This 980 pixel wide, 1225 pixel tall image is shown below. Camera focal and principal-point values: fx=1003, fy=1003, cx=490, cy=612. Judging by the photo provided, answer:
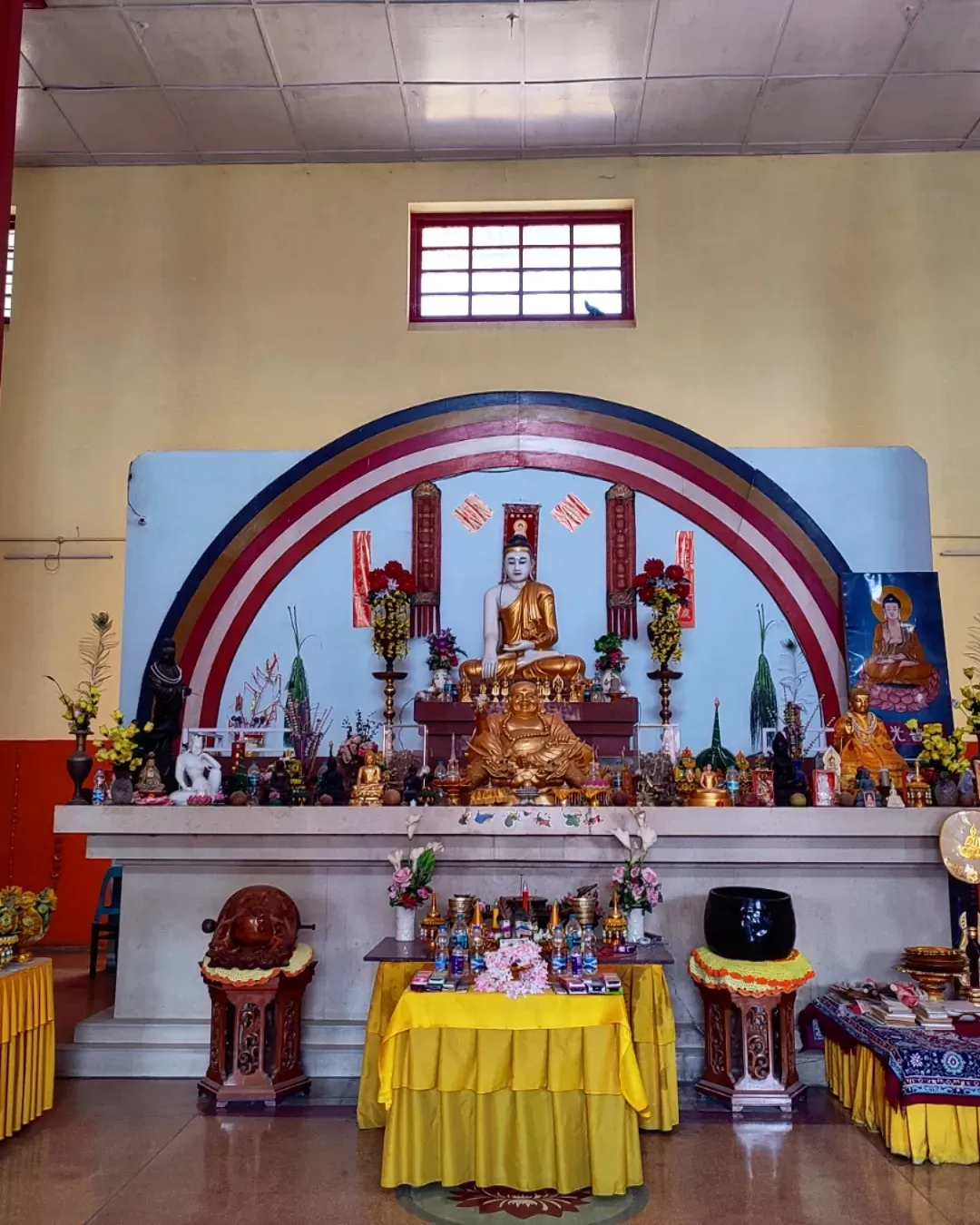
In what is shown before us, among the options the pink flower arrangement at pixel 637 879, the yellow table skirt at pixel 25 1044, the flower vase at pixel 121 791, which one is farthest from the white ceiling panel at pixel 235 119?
the yellow table skirt at pixel 25 1044

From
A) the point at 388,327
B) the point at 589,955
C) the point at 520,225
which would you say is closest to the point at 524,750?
the point at 589,955

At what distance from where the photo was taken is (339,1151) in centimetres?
395

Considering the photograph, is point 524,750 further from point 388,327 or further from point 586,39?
point 586,39

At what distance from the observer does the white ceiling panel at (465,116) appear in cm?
747

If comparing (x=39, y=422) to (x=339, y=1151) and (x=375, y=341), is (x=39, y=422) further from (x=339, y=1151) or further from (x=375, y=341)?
(x=339, y=1151)

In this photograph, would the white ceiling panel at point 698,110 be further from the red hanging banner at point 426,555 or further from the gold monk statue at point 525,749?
the gold monk statue at point 525,749

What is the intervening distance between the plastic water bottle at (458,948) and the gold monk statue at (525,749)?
5.31ft

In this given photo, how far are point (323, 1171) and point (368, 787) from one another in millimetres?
2081

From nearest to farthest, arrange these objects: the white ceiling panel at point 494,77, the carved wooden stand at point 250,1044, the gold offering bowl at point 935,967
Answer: the carved wooden stand at point 250,1044 < the gold offering bowl at point 935,967 < the white ceiling panel at point 494,77

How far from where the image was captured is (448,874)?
5270 millimetres

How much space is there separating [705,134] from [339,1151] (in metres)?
7.45

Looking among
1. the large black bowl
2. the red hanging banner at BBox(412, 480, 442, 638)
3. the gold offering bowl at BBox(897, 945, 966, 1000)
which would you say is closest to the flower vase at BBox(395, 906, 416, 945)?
the large black bowl

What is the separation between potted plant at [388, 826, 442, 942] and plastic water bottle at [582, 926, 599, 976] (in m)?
0.80

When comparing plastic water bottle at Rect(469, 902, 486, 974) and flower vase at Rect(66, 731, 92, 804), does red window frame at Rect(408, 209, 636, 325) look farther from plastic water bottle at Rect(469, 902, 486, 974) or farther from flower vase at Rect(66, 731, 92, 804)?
plastic water bottle at Rect(469, 902, 486, 974)
